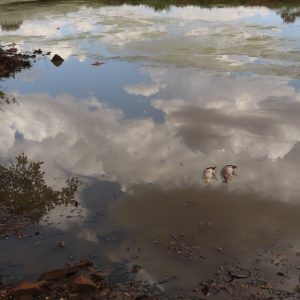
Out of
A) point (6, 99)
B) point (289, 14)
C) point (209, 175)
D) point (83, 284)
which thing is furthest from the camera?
point (289, 14)

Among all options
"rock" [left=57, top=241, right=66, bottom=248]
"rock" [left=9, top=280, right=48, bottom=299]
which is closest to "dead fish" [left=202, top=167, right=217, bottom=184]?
"rock" [left=57, top=241, right=66, bottom=248]

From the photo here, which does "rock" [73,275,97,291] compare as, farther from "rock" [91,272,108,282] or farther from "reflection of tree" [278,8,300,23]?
"reflection of tree" [278,8,300,23]

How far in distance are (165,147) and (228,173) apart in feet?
7.07

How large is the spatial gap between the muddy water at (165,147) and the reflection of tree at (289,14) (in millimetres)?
3450

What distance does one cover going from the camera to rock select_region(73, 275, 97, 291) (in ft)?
19.4

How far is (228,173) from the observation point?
928 centimetres

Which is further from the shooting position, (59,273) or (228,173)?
(228,173)

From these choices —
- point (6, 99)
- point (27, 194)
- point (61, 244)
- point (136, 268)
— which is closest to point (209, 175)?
point (136, 268)

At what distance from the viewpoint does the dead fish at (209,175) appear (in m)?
9.12

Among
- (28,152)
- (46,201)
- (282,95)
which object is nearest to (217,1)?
(282,95)

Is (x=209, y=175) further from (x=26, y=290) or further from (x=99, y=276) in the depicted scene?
(x=26, y=290)

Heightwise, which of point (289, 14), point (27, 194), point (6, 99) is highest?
point (289, 14)

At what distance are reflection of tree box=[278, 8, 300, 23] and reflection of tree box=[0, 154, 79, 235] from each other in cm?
2173

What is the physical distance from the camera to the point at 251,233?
7.36 metres
